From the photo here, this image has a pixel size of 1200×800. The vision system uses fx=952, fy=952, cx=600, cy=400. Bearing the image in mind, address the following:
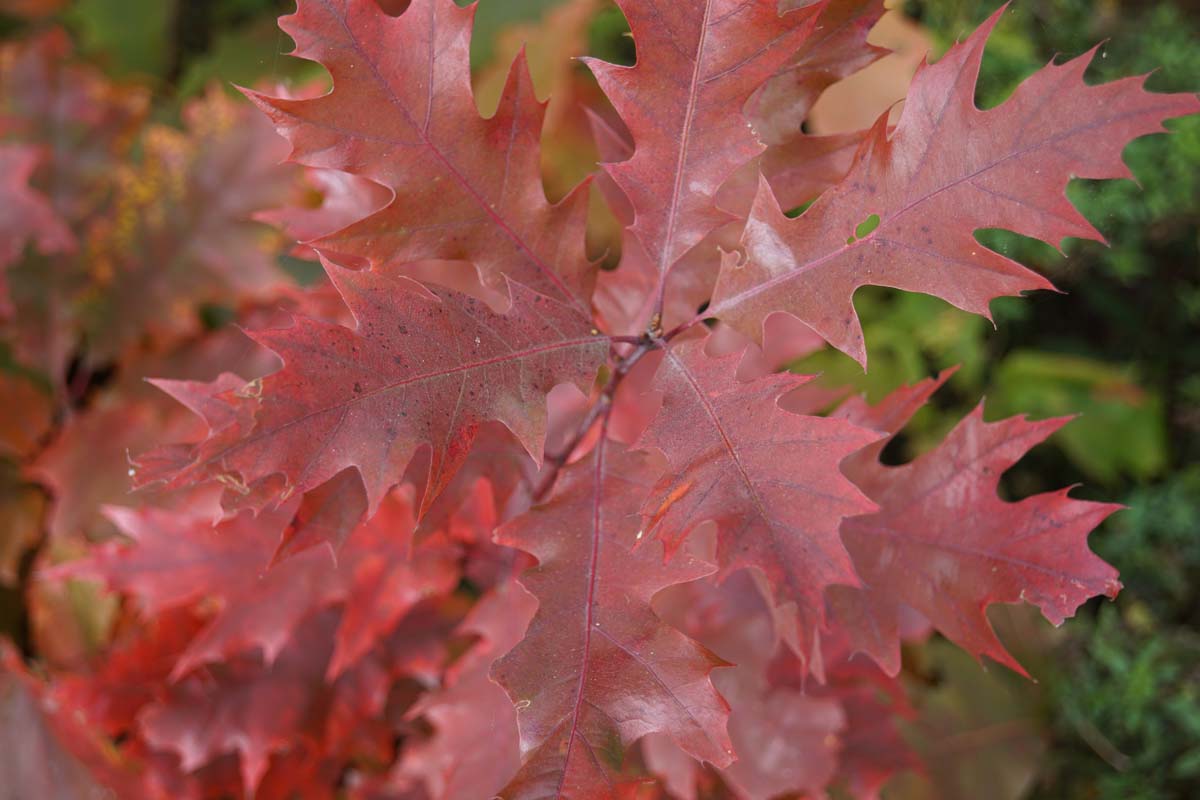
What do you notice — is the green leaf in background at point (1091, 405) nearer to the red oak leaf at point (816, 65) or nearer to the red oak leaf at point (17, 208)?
the red oak leaf at point (816, 65)

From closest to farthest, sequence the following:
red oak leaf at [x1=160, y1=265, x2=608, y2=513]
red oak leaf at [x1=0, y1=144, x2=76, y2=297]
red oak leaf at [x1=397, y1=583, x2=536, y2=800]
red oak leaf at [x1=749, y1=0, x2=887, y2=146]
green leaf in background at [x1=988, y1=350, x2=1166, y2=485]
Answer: red oak leaf at [x1=160, y1=265, x2=608, y2=513] < red oak leaf at [x1=749, y1=0, x2=887, y2=146] < red oak leaf at [x1=397, y1=583, x2=536, y2=800] < red oak leaf at [x1=0, y1=144, x2=76, y2=297] < green leaf in background at [x1=988, y1=350, x2=1166, y2=485]

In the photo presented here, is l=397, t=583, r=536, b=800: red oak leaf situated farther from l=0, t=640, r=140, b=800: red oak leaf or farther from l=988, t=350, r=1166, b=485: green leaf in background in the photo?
l=988, t=350, r=1166, b=485: green leaf in background

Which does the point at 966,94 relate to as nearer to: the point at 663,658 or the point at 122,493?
the point at 663,658

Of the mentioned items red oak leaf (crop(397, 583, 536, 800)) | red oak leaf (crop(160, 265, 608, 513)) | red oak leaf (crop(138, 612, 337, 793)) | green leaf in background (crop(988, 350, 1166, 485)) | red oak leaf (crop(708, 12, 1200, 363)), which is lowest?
green leaf in background (crop(988, 350, 1166, 485))

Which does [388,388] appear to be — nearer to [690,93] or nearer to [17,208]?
[690,93]

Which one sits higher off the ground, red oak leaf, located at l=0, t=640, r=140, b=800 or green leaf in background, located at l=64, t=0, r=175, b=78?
green leaf in background, located at l=64, t=0, r=175, b=78

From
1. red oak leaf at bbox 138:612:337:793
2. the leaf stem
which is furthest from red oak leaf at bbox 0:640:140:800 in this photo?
the leaf stem

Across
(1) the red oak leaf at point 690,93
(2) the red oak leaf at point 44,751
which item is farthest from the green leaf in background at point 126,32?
(1) the red oak leaf at point 690,93

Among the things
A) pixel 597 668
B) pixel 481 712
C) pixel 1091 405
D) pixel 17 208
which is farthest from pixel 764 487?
pixel 1091 405
